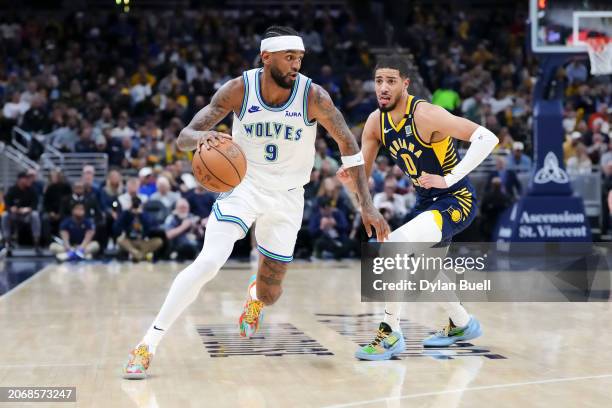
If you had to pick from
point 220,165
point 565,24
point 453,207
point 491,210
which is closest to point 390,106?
point 453,207

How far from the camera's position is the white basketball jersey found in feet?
19.7

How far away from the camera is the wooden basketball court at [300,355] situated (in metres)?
5.00

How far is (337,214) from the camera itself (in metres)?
14.9

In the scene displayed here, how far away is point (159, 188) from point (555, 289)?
21.3ft

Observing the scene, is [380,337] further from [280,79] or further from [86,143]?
[86,143]

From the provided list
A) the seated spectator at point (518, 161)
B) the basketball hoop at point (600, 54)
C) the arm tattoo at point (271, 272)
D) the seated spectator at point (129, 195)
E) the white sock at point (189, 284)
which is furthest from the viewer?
the seated spectator at point (518, 161)

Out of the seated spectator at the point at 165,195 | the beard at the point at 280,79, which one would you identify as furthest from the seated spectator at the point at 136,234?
the beard at the point at 280,79

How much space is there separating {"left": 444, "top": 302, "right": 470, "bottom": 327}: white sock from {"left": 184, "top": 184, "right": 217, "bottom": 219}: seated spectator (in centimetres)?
817

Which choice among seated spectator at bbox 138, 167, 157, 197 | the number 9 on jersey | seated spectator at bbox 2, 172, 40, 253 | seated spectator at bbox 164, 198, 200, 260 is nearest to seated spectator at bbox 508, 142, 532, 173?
seated spectator at bbox 164, 198, 200, 260

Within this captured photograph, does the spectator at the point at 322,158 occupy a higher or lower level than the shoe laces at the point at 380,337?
→ higher

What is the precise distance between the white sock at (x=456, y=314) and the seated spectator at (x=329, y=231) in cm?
804

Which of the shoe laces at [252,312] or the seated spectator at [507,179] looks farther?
the seated spectator at [507,179]

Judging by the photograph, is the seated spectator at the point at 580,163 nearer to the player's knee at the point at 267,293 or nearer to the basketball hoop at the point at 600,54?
the basketball hoop at the point at 600,54

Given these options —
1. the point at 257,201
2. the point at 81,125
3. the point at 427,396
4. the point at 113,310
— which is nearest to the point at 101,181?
the point at 81,125
